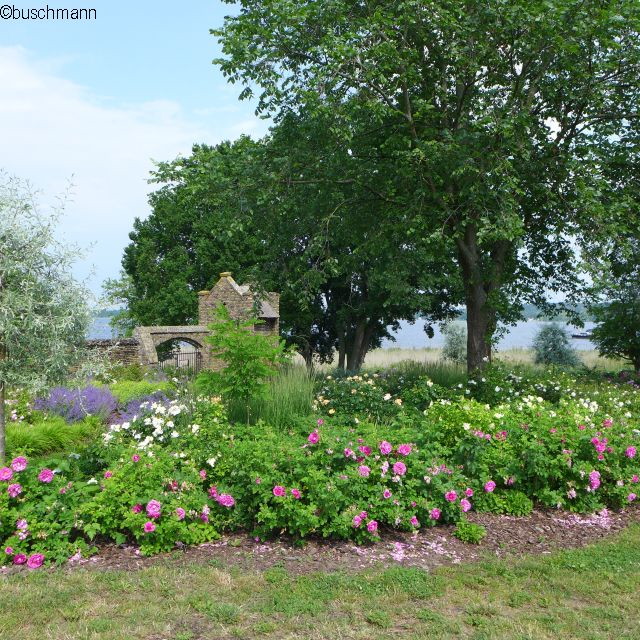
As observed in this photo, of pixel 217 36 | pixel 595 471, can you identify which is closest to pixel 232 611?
pixel 595 471

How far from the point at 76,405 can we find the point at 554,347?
80.0ft

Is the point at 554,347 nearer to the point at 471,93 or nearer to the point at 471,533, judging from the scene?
the point at 471,93

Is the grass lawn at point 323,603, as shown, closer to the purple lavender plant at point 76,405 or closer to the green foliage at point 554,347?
the purple lavender plant at point 76,405

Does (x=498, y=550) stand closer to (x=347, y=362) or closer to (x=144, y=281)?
(x=347, y=362)

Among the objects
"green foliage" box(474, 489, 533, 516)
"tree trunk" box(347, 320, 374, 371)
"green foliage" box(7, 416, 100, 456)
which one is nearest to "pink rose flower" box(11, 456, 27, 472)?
"green foliage" box(7, 416, 100, 456)

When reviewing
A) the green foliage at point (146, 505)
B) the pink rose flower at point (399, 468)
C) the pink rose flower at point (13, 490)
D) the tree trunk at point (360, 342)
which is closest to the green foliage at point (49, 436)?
the pink rose flower at point (13, 490)

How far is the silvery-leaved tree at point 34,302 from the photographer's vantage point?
5.04 metres

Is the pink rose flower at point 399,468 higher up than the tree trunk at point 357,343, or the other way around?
the pink rose flower at point 399,468

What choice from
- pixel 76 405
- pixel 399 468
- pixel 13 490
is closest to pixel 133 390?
pixel 76 405

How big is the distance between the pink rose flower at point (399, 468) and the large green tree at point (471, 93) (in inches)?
184

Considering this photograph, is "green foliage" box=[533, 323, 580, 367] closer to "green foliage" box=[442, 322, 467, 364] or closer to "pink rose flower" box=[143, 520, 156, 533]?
"green foliage" box=[442, 322, 467, 364]

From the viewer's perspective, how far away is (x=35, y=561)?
454cm

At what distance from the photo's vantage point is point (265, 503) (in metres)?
4.96

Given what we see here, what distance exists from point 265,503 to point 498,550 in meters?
1.87
